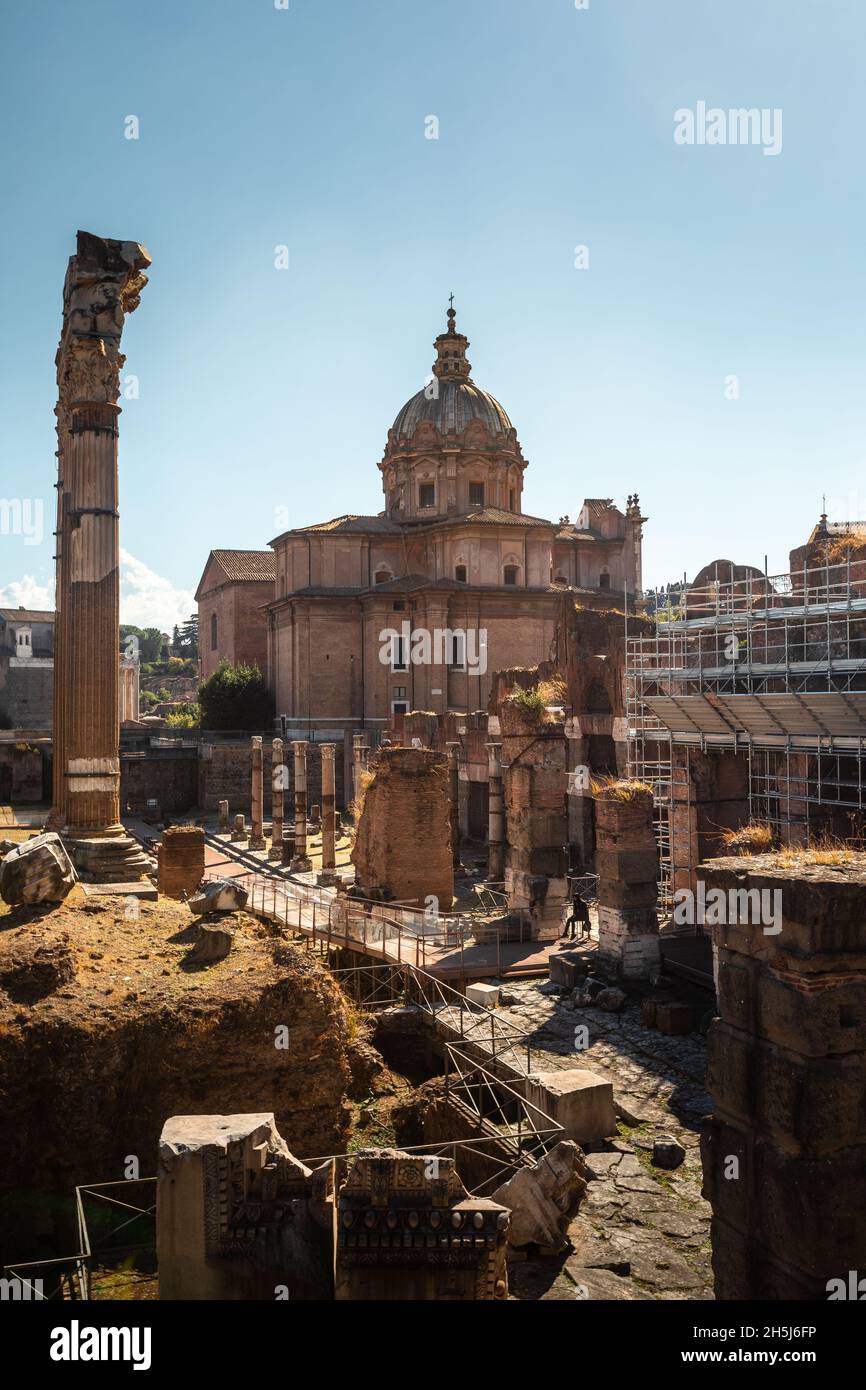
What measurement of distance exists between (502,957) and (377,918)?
1.92 m

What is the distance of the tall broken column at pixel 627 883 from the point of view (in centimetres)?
1245

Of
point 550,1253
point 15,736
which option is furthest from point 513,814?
point 15,736

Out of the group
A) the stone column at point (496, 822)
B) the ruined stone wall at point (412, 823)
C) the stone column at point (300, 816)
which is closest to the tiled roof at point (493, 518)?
the stone column at point (300, 816)

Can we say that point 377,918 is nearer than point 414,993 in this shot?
No

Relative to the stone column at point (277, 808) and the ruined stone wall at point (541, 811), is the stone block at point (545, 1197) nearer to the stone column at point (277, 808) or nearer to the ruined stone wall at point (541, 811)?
the ruined stone wall at point (541, 811)

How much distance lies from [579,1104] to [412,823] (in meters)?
7.89

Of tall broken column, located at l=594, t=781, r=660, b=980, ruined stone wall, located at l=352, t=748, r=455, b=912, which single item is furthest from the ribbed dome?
tall broken column, located at l=594, t=781, r=660, b=980

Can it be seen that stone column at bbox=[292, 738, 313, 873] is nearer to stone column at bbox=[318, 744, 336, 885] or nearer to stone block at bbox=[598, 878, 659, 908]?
stone column at bbox=[318, 744, 336, 885]

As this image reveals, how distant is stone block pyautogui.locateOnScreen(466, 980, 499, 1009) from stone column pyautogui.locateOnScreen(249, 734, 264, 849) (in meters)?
13.8

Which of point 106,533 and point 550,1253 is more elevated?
point 106,533

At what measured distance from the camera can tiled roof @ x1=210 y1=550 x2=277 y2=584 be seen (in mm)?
45469

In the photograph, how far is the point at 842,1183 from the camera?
4.89 meters
